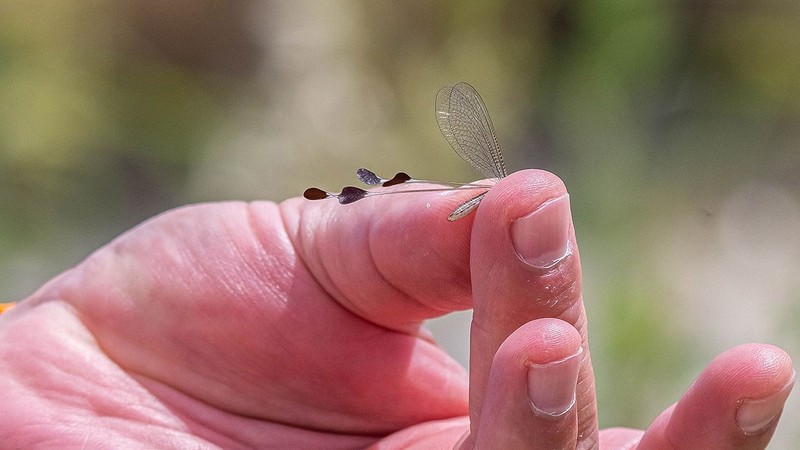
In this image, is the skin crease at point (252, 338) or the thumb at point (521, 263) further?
the skin crease at point (252, 338)

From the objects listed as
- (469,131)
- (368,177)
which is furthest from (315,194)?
(469,131)

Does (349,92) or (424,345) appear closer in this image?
(424,345)

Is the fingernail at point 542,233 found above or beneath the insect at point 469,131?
beneath

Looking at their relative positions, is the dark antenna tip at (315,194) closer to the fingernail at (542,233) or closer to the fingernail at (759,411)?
the fingernail at (542,233)

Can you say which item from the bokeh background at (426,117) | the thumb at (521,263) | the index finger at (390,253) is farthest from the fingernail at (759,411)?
the bokeh background at (426,117)

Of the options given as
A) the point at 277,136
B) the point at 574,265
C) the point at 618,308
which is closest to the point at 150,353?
the point at 574,265

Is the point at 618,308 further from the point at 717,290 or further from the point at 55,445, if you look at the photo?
the point at 55,445

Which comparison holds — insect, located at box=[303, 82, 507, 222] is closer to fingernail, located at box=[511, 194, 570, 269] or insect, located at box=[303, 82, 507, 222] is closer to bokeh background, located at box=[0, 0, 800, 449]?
fingernail, located at box=[511, 194, 570, 269]
